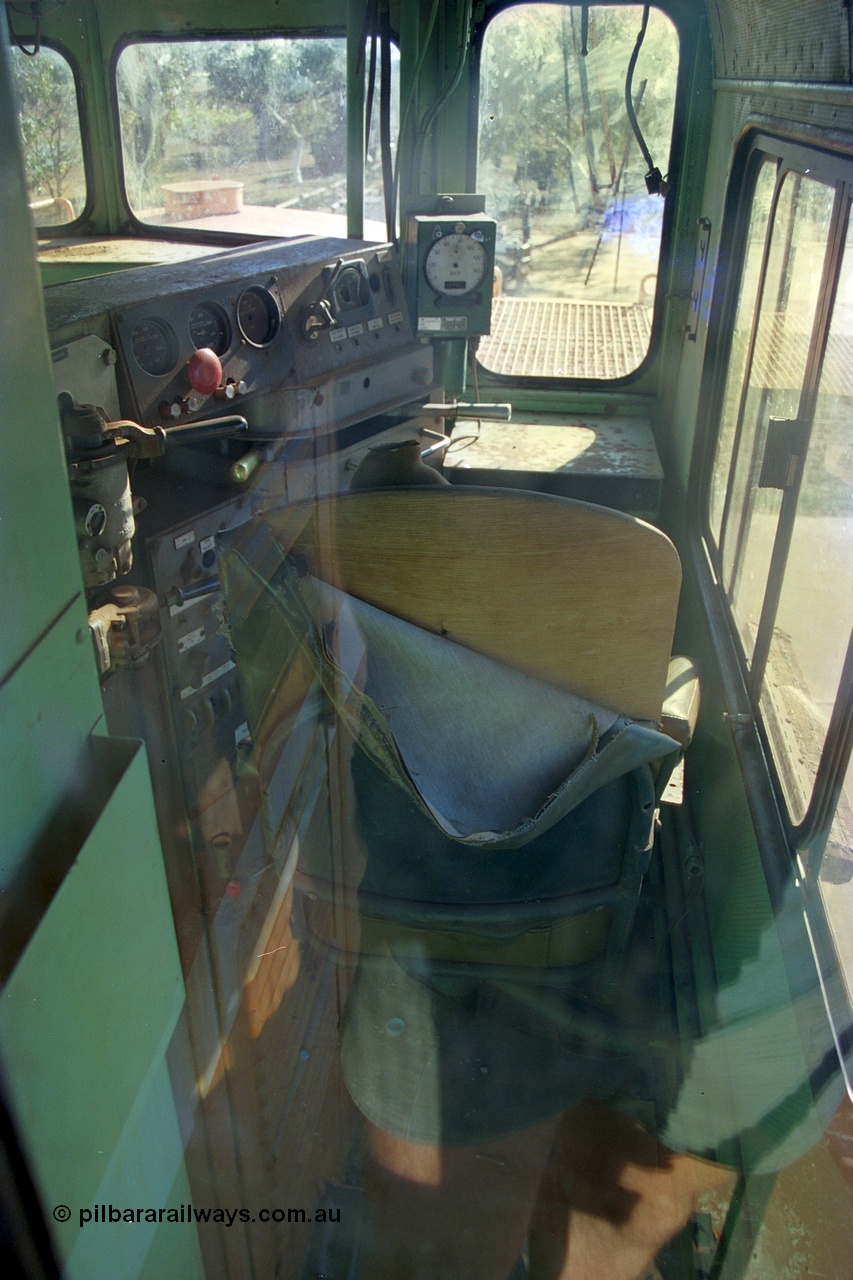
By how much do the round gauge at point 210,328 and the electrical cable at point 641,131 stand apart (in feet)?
6.40

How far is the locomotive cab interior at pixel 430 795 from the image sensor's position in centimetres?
77

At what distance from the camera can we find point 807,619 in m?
1.68

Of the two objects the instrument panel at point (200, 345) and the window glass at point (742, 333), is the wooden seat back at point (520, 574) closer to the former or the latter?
the instrument panel at point (200, 345)

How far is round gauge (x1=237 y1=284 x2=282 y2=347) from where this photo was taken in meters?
2.21

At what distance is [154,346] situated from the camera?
1928mm

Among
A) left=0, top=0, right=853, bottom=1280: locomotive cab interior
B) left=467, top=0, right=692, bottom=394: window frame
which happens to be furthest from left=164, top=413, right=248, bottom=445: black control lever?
left=467, top=0, right=692, bottom=394: window frame

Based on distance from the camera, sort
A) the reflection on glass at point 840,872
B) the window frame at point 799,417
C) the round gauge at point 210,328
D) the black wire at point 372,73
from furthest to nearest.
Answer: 1. the black wire at point 372,73
2. the round gauge at point 210,328
3. the window frame at point 799,417
4. the reflection on glass at point 840,872

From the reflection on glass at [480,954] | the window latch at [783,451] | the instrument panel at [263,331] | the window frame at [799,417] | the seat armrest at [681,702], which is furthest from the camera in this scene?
the instrument panel at [263,331]

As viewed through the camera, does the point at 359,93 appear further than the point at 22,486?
Yes

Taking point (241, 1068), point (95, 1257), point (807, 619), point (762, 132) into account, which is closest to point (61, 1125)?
point (95, 1257)

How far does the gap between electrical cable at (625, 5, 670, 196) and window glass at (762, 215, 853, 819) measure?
200 centimetres

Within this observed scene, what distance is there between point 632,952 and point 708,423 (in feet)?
5.97

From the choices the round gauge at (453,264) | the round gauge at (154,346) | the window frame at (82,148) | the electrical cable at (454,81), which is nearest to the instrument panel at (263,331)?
the round gauge at (154,346)

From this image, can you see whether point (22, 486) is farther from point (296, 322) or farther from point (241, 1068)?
point (296, 322)
